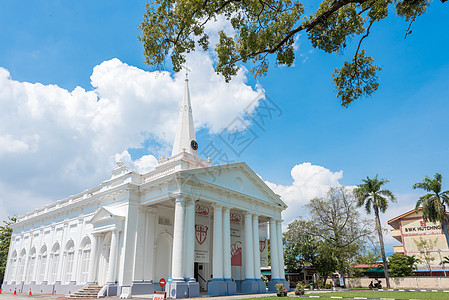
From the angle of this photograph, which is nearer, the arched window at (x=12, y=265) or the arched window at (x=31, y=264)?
the arched window at (x=31, y=264)

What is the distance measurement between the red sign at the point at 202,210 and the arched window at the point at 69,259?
527 inches

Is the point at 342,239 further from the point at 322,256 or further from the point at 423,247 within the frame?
the point at 423,247

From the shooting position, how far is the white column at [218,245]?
21.0 meters

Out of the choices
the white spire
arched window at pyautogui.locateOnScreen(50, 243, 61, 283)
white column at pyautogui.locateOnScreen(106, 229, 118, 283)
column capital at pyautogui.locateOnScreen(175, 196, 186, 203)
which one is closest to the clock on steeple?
the white spire

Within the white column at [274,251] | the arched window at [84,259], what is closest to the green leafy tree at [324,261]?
the white column at [274,251]

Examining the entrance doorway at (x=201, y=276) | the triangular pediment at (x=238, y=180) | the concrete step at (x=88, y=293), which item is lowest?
the concrete step at (x=88, y=293)

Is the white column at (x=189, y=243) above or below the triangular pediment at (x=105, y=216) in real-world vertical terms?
below

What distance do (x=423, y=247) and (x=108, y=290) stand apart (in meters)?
46.6

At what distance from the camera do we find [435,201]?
32438mm

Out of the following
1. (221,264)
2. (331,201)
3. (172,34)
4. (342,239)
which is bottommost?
(221,264)

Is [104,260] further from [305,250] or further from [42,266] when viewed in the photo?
[305,250]

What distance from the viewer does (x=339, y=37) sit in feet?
35.2

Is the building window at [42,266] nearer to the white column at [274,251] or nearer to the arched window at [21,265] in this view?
the arched window at [21,265]

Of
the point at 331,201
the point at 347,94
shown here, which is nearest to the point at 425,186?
the point at 331,201
